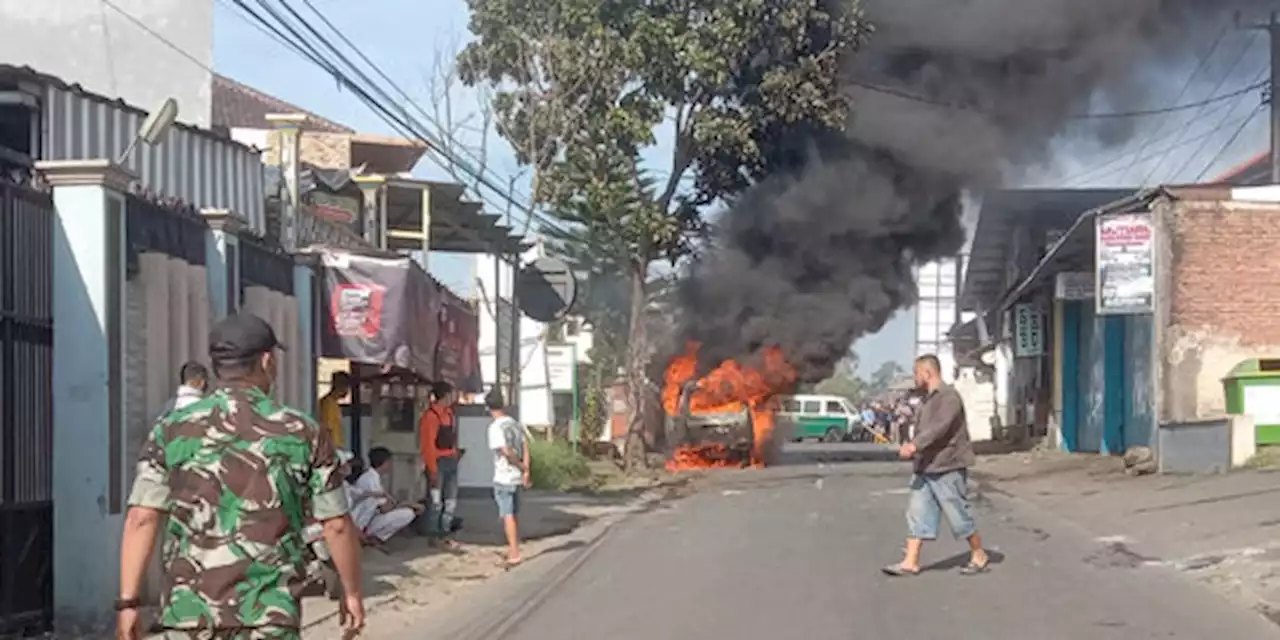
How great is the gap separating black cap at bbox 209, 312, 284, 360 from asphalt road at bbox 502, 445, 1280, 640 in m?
4.66

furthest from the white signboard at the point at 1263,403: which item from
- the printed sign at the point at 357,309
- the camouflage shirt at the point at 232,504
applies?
the camouflage shirt at the point at 232,504

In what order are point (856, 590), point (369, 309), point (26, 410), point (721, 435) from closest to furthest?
1. point (26, 410)
2. point (856, 590)
3. point (369, 309)
4. point (721, 435)

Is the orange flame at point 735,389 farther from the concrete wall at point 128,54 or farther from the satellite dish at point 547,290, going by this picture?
the concrete wall at point 128,54

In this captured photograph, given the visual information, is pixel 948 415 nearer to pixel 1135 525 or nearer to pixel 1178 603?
pixel 1178 603

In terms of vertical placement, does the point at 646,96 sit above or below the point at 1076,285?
above

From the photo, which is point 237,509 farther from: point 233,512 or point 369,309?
point 369,309

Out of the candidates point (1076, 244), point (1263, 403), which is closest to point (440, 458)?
point (1263, 403)

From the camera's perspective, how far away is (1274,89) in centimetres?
2822

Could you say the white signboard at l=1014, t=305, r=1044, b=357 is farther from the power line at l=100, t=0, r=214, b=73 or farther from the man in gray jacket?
A: the man in gray jacket

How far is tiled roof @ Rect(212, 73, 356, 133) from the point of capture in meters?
25.2

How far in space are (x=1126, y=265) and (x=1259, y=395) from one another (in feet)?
9.63

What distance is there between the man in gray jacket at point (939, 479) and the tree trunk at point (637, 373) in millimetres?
16327

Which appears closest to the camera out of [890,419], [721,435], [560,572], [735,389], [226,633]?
[226,633]

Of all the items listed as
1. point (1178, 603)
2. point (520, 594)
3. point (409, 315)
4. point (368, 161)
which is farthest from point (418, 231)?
point (1178, 603)
